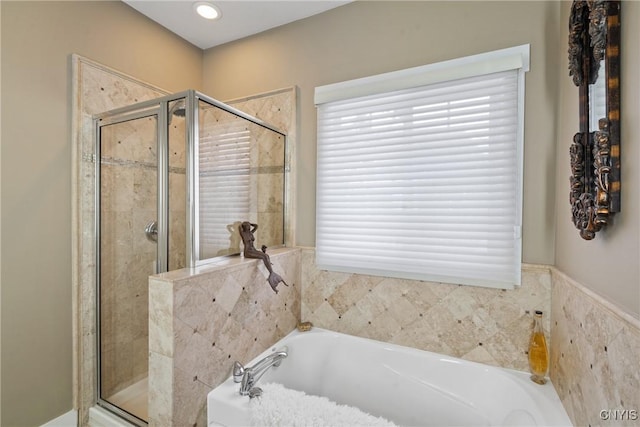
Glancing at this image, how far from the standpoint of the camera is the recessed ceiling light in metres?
1.87

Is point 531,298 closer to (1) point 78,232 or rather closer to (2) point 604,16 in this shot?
(2) point 604,16

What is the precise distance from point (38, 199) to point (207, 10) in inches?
60.7

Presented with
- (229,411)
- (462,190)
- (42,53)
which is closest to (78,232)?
(42,53)

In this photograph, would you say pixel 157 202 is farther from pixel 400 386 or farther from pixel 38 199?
pixel 400 386

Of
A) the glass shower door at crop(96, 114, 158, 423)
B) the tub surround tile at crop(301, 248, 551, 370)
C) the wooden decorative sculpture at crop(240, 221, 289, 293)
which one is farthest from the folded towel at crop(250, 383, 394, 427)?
the glass shower door at crop(96, 114, 158, 423)

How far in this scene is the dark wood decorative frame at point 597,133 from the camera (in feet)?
2.67

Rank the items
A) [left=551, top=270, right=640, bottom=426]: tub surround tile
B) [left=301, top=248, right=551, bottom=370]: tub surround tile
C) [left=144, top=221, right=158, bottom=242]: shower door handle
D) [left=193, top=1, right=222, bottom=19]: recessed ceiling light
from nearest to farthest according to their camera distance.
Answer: [left=551, top=270, right=640, bottom=426]: tub surround tile → [left=301, top=248, right=551, bottom=370]: tub surround tile → [left=144, top=221, right=158, bottom=242]: shower door handle → [left=193, top=1, right=222, bottom=19]: recessed ceiling light

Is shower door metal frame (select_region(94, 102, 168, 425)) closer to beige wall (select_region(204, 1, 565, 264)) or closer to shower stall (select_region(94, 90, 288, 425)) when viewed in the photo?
shower stall (select_region(94, 90, 288, 425))

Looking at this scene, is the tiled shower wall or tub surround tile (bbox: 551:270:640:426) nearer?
tub surround tile (bbox: 551:270:640:426)

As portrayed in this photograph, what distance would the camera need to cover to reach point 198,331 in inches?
49.7

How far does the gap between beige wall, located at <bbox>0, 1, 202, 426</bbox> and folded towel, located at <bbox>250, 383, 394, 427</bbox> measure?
123cm

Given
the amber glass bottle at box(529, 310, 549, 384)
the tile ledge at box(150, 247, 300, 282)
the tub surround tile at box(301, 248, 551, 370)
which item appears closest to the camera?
the tile ledge at box(150, 247, 300, 282)

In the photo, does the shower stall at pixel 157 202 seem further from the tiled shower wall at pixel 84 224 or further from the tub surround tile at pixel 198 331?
the tub surround tile at pixel 198 331

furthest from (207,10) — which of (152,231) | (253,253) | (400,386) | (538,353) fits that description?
(538,353)
